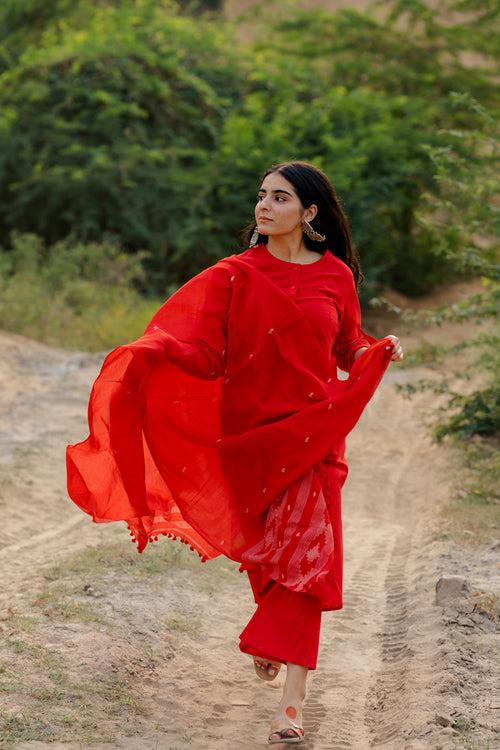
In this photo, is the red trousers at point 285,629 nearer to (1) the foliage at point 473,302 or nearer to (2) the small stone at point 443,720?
(2) the small stone at point 443,720

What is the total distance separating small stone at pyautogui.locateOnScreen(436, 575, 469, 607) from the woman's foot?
1464 millimetres

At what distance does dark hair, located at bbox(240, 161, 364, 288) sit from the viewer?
172 inches

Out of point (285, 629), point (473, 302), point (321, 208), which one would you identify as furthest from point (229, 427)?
point (473, 302)

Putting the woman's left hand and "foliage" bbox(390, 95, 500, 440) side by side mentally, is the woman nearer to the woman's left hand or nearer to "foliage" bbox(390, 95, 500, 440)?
the woman's left hand

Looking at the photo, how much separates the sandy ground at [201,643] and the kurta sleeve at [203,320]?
1192 mm

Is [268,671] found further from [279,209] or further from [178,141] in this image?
[178,141]

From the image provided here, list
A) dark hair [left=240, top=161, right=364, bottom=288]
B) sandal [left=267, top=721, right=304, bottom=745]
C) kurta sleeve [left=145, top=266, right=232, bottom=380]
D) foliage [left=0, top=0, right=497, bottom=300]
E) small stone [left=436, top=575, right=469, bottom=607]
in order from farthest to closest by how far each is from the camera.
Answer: foliage [left=0, top=0, right=497, bottom=300], small stone [left=436, top=575, right=469, bottom=607], dark hair [left=240, top=161, right=364, bottom=288], kurta sleeve [left=145, top=266, right=232, bottom=380], sandal [left=267, top=721, right=304, bottom=745]

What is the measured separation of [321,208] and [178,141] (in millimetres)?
11341

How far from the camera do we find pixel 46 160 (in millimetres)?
15133

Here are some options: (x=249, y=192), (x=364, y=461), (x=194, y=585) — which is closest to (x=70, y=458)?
(x=194, y=585)

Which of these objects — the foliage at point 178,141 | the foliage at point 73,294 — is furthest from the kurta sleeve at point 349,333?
the foliage at point 178,141

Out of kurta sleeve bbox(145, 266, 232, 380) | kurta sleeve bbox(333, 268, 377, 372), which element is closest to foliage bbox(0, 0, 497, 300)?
kurta sleeve bbox(333, 268, 377, 372)

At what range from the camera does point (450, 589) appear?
17.7 ft

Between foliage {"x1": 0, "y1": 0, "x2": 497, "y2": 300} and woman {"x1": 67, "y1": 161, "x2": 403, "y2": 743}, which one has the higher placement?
woman {"x1": 67, "y1": 161, "x2": 403, "y2": 743}
